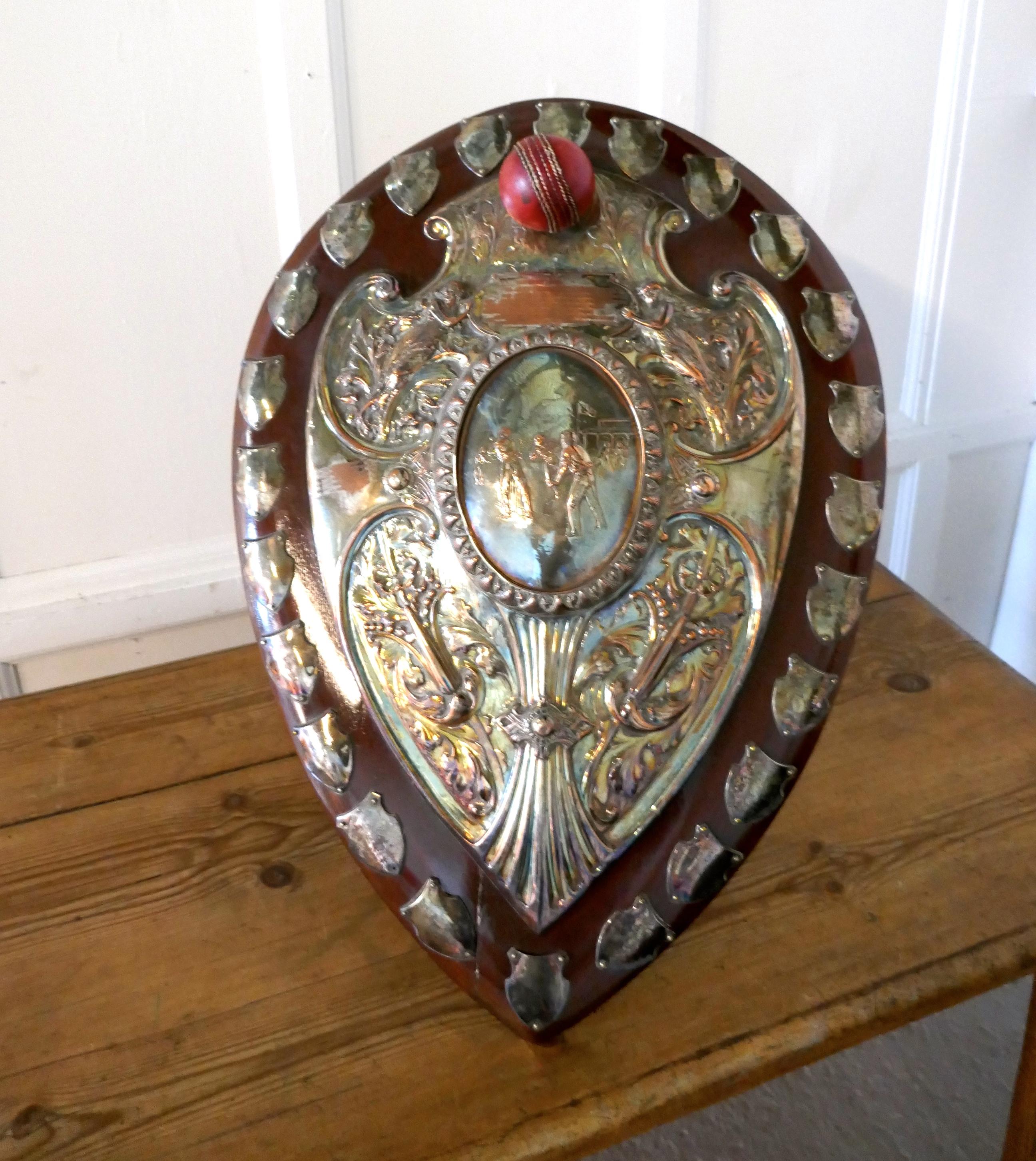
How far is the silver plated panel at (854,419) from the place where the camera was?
508 millimetres

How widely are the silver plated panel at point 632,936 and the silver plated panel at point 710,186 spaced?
1.15 feet

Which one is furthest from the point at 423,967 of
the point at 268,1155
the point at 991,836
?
the point at 991,836

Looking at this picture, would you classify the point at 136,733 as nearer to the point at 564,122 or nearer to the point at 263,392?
the point at 263,392

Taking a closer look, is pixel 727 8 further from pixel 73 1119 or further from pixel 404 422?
pixel 73 1119

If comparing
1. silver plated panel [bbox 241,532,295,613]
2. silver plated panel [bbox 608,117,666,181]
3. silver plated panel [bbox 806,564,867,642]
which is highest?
silver plated panel [bbox 608,117,666,181]

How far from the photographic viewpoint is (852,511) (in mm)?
507

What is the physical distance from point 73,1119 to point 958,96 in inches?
42.4

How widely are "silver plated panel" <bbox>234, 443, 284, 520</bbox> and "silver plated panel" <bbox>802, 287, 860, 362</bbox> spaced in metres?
0.27

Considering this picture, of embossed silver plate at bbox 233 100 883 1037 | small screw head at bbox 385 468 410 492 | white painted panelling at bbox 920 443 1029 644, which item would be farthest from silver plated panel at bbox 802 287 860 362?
white painted panelling at bbox 920 443 1029 644

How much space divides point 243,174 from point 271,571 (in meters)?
0.44

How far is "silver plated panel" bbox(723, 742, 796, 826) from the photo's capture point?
0.49 metres

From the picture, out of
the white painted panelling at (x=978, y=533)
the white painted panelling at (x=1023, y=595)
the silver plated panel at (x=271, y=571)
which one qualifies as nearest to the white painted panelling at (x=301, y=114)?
the silver plated panel at (x=271, y=571)

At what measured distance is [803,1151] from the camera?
0.94 meters

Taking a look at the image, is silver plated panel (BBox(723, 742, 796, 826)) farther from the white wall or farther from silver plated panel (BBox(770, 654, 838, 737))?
the white wall
